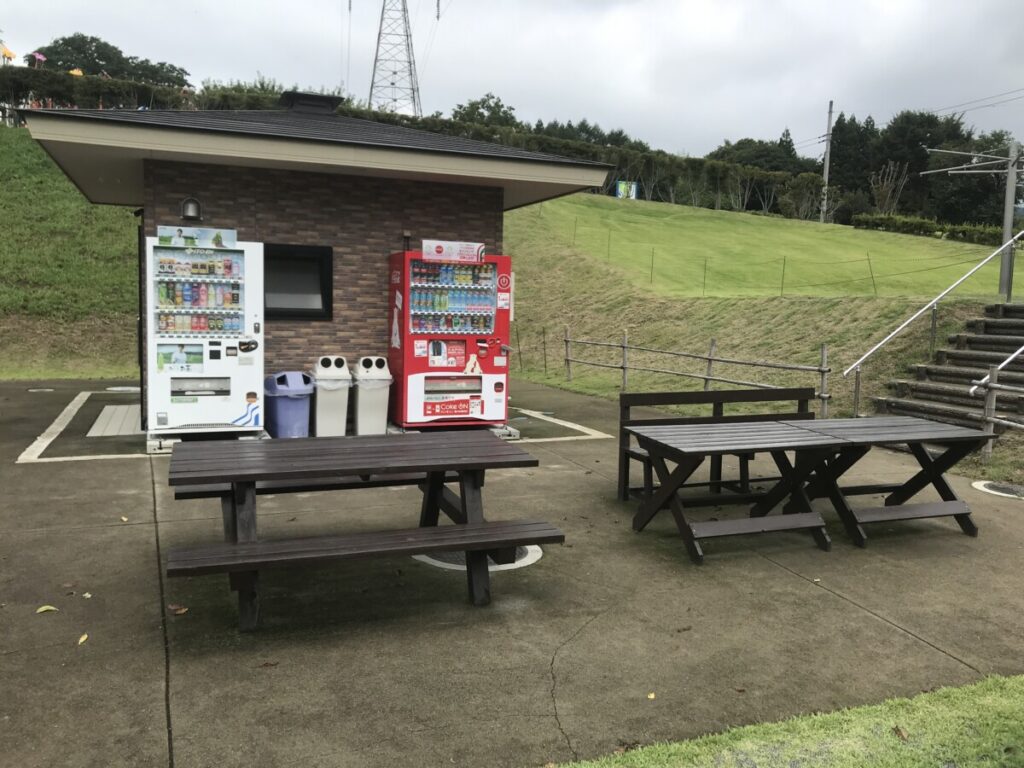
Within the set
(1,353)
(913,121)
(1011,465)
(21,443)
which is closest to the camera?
(1011,465)

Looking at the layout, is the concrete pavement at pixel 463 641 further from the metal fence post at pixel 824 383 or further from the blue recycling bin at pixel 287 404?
the metal fence post at pixel 824 383

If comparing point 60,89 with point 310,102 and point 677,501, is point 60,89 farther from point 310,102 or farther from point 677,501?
point 677,501

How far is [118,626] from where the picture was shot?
3715 millimetres

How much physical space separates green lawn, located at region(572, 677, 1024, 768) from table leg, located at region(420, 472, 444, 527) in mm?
2536

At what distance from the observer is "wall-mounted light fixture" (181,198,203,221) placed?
838 cm

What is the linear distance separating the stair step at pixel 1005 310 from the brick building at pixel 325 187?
20.2 ft

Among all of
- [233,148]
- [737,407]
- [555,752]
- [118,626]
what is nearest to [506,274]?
[233,148]

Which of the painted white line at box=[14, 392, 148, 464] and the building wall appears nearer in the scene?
the painted white line at box=[14, 392, 148, 464]

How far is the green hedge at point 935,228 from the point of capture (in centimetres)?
3291

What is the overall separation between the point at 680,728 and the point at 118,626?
2711 mm

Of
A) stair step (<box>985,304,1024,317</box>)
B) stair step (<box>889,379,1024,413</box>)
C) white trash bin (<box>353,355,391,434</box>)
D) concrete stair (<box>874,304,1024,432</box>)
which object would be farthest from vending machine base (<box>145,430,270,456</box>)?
stair step (<box>985,304,1024,317</box>)

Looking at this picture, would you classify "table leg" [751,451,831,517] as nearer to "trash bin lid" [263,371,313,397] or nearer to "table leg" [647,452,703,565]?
"table leg" [647,452,703,565]

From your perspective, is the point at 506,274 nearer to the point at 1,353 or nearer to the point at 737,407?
the point at 737,407

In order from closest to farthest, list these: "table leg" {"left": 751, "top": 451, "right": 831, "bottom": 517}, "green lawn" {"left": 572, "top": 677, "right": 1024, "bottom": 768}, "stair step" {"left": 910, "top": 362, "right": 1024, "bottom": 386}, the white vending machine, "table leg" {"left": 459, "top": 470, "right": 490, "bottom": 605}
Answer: "green lawn" {"left": 572, "top": 677, "right": 1024, "bottom": 768}
"table leg" {"left": 459, "top": 470, "right": 490, "bottom": 605}
"table leg" {"left": 751, "top": 451, "right": 831, "bottom": 517}
the white vending machine
"stair step" {"left": 910, "top": 362, "right": 1024, "bottom": 386}
